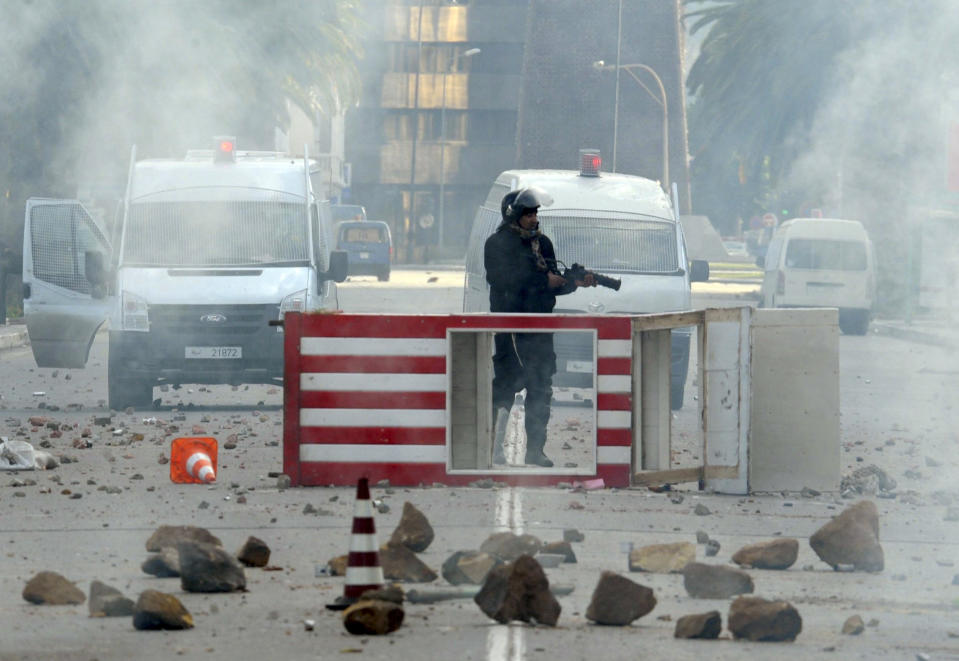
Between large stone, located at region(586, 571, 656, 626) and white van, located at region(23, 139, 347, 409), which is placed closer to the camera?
large stone, located at region(586, 571, 656, 626)

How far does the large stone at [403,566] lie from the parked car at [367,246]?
138 feet

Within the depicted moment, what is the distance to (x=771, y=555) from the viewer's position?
7.12 meters

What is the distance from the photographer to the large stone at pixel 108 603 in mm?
5957

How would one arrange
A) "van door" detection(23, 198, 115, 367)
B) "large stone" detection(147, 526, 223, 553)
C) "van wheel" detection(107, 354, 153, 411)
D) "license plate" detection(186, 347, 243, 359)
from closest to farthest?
"large stone" detection(147, 526, 223, 553)
"van wheel" detection(107, 354, 153, 411)
"license plate" detection(186, 347, 243, 359)
"van door" detection(23, 198, 115, 367)

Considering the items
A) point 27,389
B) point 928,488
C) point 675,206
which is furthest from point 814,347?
point 27,389


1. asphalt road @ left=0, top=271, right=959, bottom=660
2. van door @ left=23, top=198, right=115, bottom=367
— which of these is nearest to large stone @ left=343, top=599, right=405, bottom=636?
asphalt road @ left=0, top=271, right=959, bottom=660

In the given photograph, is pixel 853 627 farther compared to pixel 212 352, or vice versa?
pixel 212 352

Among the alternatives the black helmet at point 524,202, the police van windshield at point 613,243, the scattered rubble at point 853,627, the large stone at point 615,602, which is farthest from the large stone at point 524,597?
the police van windshield at point 613,243

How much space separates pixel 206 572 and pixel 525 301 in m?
4.55

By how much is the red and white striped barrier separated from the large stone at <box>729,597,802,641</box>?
3850mm

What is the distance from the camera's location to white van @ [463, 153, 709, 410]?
49.5ft

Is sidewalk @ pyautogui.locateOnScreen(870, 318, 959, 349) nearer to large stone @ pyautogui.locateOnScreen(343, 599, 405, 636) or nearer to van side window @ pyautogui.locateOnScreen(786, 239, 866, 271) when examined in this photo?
van side window @ pyautogui.locateOnScreen(786, 239, 866, 271)

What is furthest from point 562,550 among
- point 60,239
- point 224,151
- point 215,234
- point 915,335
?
point 915,335

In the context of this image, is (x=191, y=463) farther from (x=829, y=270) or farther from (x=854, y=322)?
(x=854, y=322)
